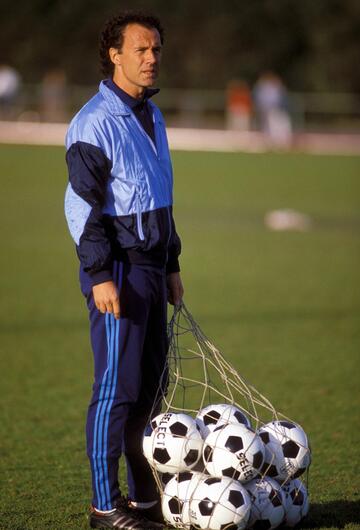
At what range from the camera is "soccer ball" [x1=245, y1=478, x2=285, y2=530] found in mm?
4293

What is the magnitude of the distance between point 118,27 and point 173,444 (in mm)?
1810

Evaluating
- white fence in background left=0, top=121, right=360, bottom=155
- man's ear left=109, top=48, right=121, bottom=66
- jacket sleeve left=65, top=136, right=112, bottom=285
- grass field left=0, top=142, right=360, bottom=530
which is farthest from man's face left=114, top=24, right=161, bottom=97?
white fence in background left=0, top=121, right=360, bottom=155

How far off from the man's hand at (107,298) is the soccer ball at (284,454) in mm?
933

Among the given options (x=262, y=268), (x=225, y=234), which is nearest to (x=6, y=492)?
(x=262, y=268)

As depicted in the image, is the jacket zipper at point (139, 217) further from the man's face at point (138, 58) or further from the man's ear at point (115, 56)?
the man's ear at point (115, 56)

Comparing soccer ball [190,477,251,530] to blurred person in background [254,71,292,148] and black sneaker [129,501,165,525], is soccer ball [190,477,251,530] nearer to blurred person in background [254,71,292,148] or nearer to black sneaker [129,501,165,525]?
black sneaker [129,501,165,525]

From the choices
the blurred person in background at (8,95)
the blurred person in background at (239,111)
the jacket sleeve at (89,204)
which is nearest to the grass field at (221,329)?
the jacket sleeve at (89,204)

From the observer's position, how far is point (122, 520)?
433 centimetres

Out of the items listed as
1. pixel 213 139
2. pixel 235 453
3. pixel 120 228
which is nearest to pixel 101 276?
pixel 120 228

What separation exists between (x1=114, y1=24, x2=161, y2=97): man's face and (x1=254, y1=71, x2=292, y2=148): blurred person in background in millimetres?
30988

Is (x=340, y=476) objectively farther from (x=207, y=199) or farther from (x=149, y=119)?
(x=207, y=199)

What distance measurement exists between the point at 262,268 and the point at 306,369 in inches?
202

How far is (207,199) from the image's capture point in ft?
69.3

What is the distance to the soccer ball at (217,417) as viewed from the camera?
14.6 ft
